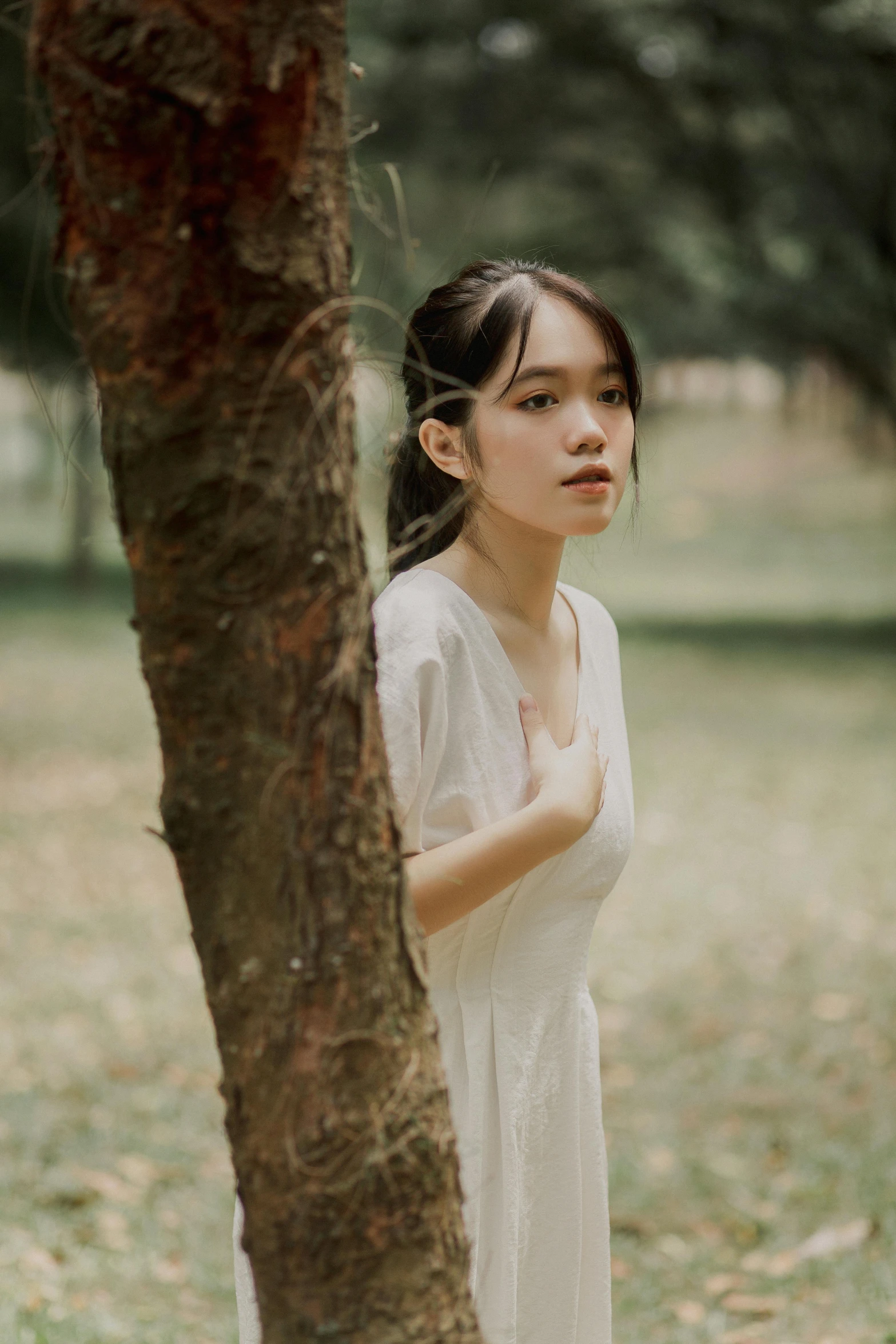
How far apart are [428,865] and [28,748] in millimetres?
8103

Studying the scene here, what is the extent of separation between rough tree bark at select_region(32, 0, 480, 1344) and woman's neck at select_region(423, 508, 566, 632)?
2.01 ft

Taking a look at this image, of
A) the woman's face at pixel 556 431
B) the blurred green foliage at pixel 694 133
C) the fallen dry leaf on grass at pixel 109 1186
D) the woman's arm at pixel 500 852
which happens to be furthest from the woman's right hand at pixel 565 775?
the blurred green foliage at pixel 694 133

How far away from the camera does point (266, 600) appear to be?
116 centimetres

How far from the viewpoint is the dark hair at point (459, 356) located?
1.71 meters

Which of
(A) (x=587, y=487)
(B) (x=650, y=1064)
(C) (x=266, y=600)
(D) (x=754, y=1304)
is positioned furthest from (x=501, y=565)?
(B) (x=650, y=1064)

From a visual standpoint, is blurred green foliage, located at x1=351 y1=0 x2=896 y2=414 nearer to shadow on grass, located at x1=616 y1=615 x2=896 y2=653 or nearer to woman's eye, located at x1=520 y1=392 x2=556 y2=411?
shadow on grass, located at x1=616 y1=615 x2=896 y2=653

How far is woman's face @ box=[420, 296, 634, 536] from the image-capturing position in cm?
165

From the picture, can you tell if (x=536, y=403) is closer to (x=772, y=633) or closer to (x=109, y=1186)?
(x=109, y=1186)

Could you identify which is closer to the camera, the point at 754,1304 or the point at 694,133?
the point at 754,1304

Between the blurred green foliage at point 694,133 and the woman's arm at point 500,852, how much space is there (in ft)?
35.3

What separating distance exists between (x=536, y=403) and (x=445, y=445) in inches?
5.6

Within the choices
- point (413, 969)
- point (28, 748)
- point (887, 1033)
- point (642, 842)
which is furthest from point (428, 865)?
point (28, 748)

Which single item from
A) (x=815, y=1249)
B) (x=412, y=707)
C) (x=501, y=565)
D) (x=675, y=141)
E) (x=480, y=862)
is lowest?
(x=815, y=1249)

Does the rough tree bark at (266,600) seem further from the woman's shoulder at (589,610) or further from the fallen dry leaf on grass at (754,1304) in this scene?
the fallen dry leaf on grass at (754,1304)
